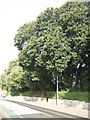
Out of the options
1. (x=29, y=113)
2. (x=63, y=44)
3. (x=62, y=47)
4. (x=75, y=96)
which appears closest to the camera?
(x=29, y=113)

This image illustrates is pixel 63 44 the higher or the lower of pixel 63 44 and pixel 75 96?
the higher

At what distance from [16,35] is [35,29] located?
7.61 m

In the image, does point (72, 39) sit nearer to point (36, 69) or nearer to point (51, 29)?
point (51, 29)

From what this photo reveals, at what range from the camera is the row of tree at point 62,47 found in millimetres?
40125

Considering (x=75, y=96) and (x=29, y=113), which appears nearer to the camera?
(x=29, y=113)

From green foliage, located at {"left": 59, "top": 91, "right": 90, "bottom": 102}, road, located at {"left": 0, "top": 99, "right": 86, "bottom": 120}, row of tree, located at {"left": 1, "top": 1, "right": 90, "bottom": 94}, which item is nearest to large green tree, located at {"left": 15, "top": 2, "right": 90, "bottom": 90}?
row of tree, located at {"left": 1, "top": 1, "right": 90, "bottom": 94}

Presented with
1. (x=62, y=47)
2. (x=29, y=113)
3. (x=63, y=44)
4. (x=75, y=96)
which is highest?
(x=63, y=44)

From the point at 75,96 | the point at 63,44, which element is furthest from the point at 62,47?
the point at 75,96

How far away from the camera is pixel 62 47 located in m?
40.4

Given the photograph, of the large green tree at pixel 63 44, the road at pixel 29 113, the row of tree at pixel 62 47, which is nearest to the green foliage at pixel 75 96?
the row of tree at pixel 62 47

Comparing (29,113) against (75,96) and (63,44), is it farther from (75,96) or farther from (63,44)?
(63,44)

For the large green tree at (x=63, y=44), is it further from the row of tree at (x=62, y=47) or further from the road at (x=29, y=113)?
the road at (x=29, y=113)

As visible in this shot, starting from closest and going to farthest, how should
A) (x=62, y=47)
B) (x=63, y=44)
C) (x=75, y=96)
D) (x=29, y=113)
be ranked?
(x=29, y=113) < (x=75, y=96) < (x=62, y=47) < (x=63, y=44)

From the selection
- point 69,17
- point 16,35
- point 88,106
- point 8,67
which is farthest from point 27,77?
point 8,67
